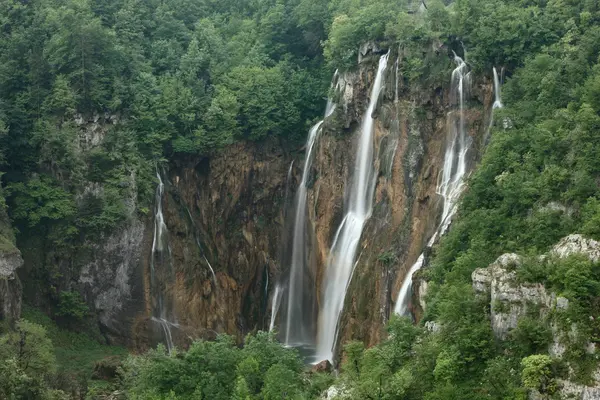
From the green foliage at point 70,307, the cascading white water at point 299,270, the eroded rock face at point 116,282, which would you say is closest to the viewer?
the green foliage at point 70,307

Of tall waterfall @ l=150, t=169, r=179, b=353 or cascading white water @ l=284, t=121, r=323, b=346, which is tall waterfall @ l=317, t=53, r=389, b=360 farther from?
tall waterfall @ l=150, t=169, r=179, b=353

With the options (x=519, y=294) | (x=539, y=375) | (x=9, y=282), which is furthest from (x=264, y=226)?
(x=539, y=375)

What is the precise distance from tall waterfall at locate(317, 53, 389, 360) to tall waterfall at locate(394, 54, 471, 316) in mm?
3932

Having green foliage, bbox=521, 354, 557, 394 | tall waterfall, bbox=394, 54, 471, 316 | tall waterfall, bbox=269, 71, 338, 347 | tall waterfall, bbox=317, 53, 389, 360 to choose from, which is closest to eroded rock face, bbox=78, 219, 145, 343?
tall waterfall, bbox=269, 71, 338, 347

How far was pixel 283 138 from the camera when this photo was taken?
43.8 metres

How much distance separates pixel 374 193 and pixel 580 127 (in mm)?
11951

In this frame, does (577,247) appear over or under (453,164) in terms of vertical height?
under

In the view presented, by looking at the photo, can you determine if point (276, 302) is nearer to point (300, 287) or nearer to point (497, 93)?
point (300, 287)

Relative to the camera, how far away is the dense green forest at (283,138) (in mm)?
21844

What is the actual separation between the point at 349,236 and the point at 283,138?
8.81m

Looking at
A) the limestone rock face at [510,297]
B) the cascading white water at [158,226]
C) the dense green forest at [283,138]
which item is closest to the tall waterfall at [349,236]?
the dense green forest at [283,138]

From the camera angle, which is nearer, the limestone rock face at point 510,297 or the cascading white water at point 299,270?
the limestone rock face at point 510,297

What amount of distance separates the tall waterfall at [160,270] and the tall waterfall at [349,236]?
24.5 feet

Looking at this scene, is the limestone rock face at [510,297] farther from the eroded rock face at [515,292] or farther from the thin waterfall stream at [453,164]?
the thin waterfall stream at [453,164]
